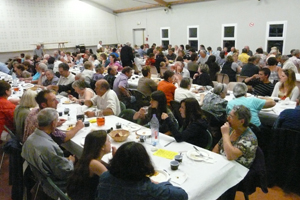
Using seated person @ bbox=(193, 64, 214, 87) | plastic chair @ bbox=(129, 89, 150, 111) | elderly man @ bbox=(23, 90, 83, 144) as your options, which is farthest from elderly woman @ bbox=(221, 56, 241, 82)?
elderly man @ bbox=(23, 90, 83, 144)

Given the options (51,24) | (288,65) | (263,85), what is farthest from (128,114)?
(51,24)

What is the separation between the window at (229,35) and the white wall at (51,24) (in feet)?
30.7

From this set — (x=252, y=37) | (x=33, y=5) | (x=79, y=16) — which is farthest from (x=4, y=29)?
(x=252, y=37)

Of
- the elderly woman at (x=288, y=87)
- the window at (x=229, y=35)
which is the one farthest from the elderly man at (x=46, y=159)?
the window at (x=229, y=35)

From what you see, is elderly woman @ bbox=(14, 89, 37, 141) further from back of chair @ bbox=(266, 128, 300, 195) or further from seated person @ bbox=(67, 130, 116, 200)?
back of chair @ bbox=(266, 128, 300, 195)

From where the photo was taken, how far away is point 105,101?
12.3 ft

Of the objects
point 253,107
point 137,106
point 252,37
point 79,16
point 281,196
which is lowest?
point 281,196

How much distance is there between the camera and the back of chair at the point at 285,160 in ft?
8.73

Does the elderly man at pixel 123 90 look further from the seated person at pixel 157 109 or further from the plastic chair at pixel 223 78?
the plastic chair at pixel 223 78

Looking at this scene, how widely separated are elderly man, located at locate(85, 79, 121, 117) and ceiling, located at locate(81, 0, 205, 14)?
10.3m

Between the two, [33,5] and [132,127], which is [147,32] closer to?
[33,5]

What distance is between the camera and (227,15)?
11102 mm

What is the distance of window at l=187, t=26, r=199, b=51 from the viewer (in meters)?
12.7

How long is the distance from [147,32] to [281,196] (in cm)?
1409
